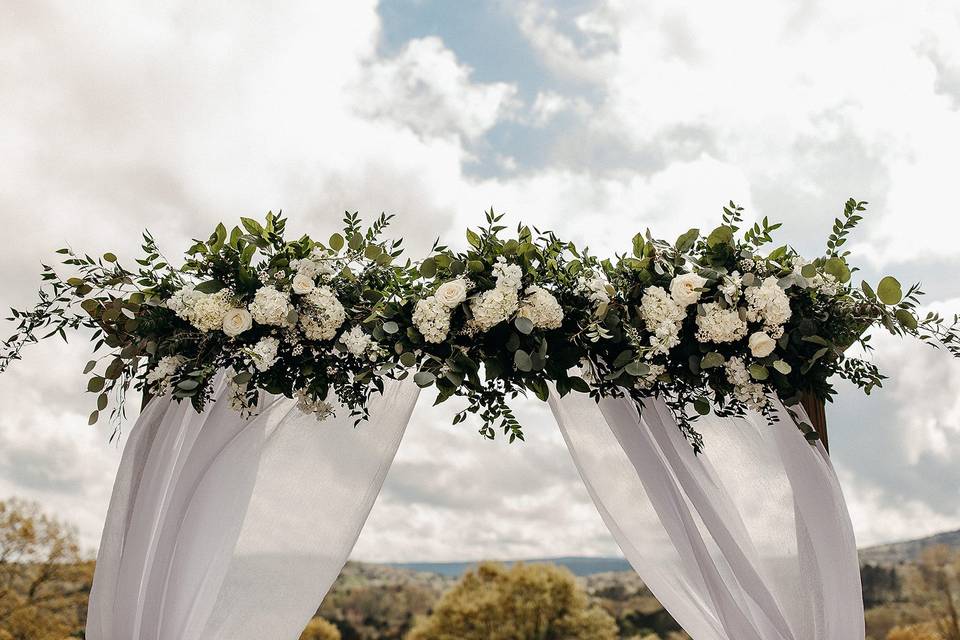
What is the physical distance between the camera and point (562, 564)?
11.6 ft

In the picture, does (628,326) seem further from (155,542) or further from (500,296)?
(155,542)

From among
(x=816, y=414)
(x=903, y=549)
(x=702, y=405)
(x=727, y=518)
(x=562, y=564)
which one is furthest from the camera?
(x=562, y=564)

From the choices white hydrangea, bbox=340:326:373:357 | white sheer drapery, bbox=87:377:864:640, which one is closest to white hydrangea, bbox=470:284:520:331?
white hydrangea, bbox=340:326:373:357

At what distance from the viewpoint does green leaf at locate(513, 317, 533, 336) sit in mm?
1725

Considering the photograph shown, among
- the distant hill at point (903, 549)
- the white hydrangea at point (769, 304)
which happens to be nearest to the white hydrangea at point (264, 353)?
the white hydrangea at point (769, 304)

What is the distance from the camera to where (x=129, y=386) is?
6.17 feet

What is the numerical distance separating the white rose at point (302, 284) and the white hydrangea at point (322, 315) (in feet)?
0.05

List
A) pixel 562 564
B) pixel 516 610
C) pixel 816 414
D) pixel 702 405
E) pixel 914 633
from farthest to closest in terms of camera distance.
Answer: pixel 562 564
pixel 516 610
pixel 914 633
pixel 816 414
pixel 702 405

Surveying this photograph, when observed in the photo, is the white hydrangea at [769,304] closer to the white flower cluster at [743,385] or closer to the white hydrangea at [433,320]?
the white flower cluster at [743,385]

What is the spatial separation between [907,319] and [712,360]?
52 centimetres

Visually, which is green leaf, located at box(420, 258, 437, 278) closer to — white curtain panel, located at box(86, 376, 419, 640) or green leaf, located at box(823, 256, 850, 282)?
white curtain panel, located at box(86, 376, 419, 640)

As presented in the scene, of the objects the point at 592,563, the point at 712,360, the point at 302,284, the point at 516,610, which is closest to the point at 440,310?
the point at 302,284

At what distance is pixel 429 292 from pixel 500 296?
0.20 meters

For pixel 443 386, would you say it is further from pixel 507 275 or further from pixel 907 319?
pixel 907 319
